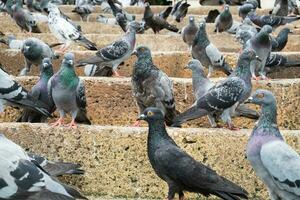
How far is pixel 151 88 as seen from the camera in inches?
408

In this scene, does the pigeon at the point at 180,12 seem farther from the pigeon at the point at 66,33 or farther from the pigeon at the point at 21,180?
the pigeon at the point at 21,180

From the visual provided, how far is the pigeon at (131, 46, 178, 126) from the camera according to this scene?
10.4 m

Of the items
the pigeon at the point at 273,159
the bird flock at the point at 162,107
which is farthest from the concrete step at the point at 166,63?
the pigeon at the point at 273,159

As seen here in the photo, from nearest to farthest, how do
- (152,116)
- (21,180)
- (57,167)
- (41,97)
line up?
(21,180) → (152,116) → (57,167) → (41,97)

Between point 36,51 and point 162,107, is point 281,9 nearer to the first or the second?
point 36,51

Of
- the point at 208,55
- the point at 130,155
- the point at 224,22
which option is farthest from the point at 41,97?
the point at 224,22

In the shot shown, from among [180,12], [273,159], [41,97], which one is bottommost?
[180,12]

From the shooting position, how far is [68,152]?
9.32m

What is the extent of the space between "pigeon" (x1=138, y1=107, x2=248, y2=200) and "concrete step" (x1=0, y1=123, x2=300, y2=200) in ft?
3.39

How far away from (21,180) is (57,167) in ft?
8.00

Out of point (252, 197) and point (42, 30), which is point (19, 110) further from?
point (42, 30)

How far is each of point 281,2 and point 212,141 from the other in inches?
605

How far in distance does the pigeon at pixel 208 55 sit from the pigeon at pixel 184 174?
483cm

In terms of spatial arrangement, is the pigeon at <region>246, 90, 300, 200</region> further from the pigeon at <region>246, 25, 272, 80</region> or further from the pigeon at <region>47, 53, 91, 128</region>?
the pigeon at <region>246, 25, 272, 80</region>
